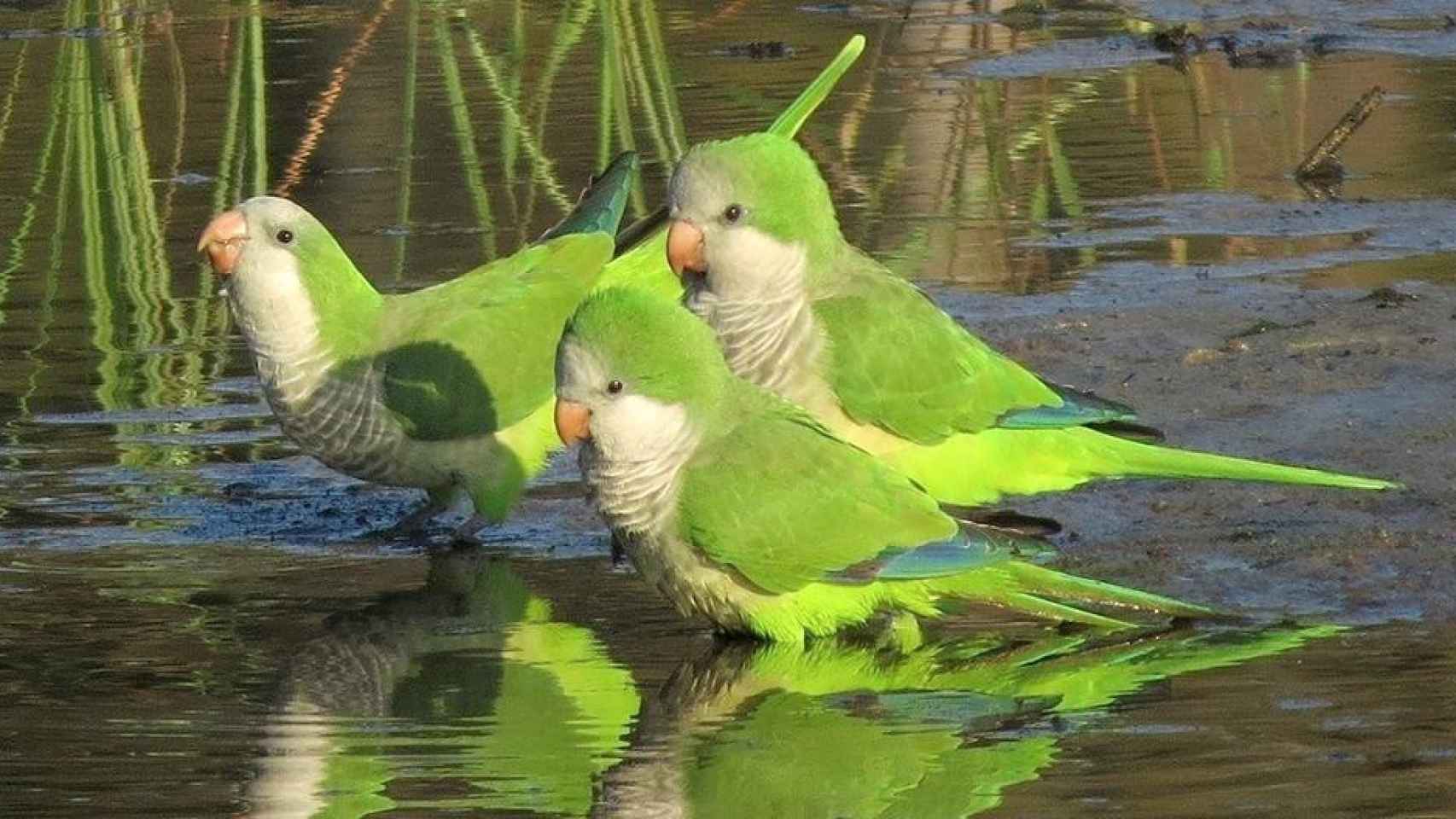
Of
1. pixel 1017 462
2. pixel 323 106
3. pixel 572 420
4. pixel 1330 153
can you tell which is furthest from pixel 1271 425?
A: pixel 323 106

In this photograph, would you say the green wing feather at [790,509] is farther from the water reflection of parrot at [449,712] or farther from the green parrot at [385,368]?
the green parrot at [385,368]

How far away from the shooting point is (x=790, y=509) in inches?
206

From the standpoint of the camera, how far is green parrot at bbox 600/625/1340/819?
4.29 metres

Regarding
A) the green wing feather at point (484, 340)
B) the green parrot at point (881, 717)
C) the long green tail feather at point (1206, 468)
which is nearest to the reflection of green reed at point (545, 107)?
the green wing feather at point (484, 340)

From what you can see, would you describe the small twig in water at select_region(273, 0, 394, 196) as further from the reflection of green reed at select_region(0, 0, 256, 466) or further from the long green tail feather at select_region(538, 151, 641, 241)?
the long green tail feather at select_region(538, 151, 641, 241)

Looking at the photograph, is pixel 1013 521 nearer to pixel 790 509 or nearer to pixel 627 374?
pixel 790 509

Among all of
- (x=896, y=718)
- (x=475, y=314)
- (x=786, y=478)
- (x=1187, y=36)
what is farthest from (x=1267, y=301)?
(x=1187, y=36)

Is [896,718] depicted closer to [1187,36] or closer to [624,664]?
[624,664]

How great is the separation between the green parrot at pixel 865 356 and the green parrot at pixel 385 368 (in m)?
0.52

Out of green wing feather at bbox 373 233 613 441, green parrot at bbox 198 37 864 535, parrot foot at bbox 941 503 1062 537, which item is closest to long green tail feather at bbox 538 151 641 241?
green wing feather at bbox 373 233 613 441

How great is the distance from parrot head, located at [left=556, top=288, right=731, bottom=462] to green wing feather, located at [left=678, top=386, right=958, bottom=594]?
0.13 metres

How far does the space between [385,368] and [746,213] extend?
1084 millimetres

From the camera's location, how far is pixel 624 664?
5148 millimetres

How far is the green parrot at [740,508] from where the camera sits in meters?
5.16
